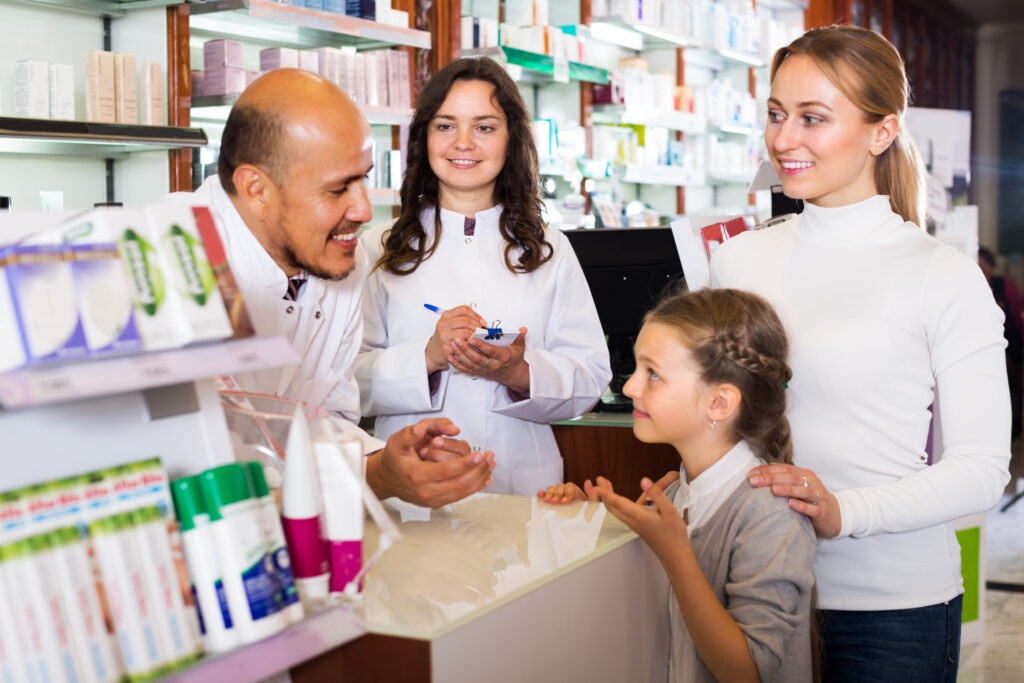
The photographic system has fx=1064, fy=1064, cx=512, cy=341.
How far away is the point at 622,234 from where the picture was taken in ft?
10.4

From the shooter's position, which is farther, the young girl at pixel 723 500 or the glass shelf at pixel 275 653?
the young girl at pixel 723 500

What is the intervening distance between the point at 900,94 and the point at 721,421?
621mm

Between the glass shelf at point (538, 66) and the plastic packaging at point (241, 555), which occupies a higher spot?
the glass shelf at point (538, 66)

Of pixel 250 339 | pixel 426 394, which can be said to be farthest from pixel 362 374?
pixel 250 339

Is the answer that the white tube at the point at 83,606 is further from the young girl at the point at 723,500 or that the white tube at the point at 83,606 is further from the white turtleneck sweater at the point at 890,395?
the white turtleneck sweater at the point at 890,395

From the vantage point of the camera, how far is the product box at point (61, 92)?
3246 millimetres

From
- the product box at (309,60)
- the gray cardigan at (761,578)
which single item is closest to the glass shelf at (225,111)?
the product box at (309,60)

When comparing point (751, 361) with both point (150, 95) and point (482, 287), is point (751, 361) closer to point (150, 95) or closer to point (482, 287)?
point (482, 287)

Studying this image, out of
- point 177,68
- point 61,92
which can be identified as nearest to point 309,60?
point 177,68

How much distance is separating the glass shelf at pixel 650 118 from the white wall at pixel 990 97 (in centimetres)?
788

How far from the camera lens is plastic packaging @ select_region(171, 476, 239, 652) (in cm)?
98

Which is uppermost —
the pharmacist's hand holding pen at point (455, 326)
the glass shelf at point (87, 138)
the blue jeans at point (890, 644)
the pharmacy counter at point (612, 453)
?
the glass shelf at point (87, 138)

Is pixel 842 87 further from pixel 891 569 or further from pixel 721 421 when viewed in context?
pixel 891 569

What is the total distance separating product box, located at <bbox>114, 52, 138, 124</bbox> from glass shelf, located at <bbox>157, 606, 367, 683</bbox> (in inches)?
107
